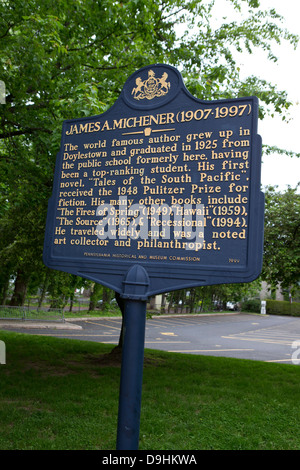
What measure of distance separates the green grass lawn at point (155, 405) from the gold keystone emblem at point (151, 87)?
3859 millimetres

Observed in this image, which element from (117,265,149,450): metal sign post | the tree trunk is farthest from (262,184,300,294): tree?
the tree trunk

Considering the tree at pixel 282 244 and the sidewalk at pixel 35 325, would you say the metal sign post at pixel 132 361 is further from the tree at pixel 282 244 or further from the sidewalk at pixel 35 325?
the sidewalk at pixel 35 325

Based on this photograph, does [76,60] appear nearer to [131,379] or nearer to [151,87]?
[151,87]

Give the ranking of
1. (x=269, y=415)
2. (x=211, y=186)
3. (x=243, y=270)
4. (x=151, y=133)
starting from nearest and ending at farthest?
(x=243, y=270) → (x=211, y=186) → (x=151, y=133) → (x=269, y=415)

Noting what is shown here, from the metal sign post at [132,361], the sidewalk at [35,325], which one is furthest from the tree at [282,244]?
the sidewalk at [35,325]

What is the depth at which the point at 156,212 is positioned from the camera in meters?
3.58

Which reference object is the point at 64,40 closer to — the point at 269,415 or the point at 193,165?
the point at 193,165

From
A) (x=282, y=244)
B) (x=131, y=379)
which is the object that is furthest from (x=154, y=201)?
(x=282, y=244)

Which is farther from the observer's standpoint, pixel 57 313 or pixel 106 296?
pixel 106 296

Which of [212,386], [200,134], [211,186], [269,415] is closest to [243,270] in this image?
[211,186]

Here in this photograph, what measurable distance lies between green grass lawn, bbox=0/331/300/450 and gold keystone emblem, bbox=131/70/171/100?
3.86 metres

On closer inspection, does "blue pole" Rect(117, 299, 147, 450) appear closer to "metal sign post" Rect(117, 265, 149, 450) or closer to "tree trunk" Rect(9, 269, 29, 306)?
"metal sign post" Rect(117, 265, 149, 450)
